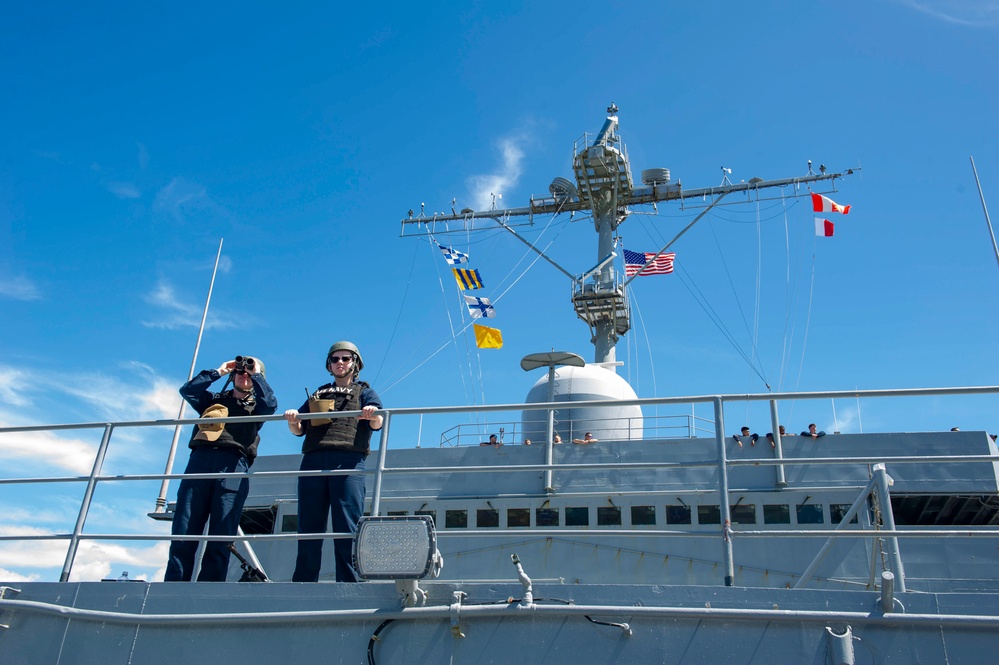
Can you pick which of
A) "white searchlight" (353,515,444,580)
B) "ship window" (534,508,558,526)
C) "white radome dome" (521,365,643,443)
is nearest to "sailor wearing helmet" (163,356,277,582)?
"white searchlight" (353,515,444,580)

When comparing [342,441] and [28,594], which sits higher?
[342,441]

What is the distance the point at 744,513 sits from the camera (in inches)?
381

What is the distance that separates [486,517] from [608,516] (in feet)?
5.59

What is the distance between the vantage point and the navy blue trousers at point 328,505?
485cm

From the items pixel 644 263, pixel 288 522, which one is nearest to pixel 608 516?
pixel 288 522

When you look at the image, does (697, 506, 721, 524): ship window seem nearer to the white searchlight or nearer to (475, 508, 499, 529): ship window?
(475, 508, 499, 529): ship window

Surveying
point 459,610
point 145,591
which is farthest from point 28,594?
point 459,610

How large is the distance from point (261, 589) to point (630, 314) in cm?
1457

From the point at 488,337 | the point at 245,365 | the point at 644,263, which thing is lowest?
the point at 245,365

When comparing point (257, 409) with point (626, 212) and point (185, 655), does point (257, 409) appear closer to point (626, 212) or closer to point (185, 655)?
point (185, 655)

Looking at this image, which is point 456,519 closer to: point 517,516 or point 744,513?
point 517,516

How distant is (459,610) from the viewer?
3.85 meters

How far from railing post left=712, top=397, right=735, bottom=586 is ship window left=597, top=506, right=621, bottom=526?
5820 millimetres

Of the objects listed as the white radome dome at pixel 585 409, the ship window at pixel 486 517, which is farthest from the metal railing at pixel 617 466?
the white radome dome at pixel 585 409
